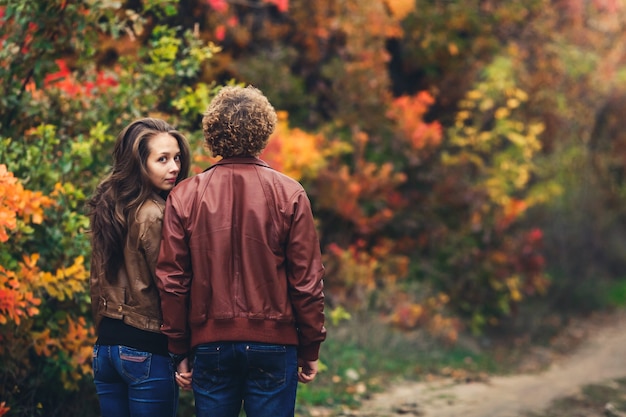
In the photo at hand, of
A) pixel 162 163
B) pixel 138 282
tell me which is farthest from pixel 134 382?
pixel 162 163

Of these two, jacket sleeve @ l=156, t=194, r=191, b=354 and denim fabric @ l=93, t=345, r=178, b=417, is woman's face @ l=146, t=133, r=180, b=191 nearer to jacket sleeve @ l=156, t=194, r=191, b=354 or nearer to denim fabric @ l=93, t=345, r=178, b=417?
jacket sleeve @ l=156, t=194, r=191, b=354

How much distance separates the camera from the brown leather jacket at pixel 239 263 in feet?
10.5

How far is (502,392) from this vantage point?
812 cm

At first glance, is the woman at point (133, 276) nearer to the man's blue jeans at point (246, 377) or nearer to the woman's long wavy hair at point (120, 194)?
the woman's long wavy hair at point (120, 194)

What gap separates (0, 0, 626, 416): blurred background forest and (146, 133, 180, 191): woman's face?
5.54 feet

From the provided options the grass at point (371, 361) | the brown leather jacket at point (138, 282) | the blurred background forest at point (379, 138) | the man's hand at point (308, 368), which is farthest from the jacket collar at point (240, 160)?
the grass at point (371, 361)

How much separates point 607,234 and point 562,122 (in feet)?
10.8

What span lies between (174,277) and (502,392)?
225 inches

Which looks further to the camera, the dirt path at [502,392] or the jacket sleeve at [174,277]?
the dirt path at [502,392]

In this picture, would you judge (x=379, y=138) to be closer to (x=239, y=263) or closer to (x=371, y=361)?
(x=371, y=361)

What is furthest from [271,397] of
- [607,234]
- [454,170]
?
[607,234]

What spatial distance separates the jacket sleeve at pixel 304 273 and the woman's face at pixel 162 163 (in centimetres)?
65

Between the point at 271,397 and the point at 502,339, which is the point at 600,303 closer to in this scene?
the point at 502,339

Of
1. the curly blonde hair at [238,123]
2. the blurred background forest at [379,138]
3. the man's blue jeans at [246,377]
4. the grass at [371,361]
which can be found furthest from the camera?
the grass at [371,361]
